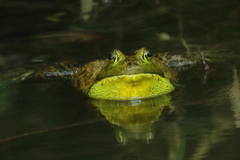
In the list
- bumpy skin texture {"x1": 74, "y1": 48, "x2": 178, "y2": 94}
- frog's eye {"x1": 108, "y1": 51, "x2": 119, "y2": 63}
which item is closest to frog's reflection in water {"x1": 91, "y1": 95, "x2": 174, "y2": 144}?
bumpy skin texture {"x1": 74, "y1": 48, "x2": 178, "y2": 94}

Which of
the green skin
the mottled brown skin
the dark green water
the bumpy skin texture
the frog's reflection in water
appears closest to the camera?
the dark green water

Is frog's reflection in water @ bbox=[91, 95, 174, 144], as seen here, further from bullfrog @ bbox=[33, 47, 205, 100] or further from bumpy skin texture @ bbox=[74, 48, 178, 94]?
bumpy skin texture @ bbox=[74, 48, 178, 94]

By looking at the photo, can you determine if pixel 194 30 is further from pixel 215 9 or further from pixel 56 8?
pixel 56 8

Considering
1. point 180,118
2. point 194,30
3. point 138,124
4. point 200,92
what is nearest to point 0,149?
point 138,124

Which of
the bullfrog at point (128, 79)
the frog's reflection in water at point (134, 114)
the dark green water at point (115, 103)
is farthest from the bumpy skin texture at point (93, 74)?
the frog's reflection in water at point (134, 114)

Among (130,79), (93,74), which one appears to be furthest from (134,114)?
(93,74)

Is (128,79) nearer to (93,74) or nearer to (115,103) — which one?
(115,103)
